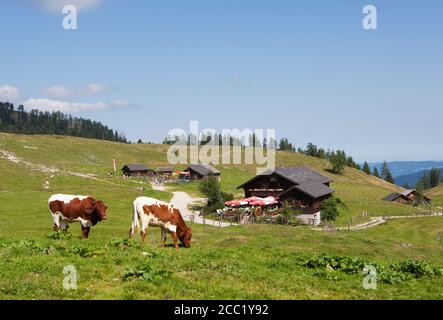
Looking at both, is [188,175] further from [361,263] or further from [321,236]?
[361,263]

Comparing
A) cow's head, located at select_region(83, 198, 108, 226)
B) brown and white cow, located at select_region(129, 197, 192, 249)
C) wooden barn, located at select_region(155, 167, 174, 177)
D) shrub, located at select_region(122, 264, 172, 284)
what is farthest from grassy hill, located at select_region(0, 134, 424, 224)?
shrub, located at select_region(122, 264, 172, 284)

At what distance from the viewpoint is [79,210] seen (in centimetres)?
2255

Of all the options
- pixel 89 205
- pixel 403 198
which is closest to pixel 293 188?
pixel 89 205

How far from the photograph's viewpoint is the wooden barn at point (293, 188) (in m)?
73.4

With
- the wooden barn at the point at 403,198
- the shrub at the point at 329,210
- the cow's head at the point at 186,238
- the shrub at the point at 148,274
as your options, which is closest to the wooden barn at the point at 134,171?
the wooden barn at the point at 403,198

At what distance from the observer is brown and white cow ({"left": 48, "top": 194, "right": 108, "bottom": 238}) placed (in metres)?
22.5

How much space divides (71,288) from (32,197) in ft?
191

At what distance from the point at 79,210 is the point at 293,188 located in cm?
5500

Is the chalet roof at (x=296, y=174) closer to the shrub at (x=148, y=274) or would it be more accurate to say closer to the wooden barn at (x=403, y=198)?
the wooden barn at (x=403, y=198)

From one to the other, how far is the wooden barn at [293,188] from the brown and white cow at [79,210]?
174 ft

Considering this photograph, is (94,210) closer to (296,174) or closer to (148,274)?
(148,274)

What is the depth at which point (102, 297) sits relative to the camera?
34.8ft

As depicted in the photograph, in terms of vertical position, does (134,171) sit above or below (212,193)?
above
